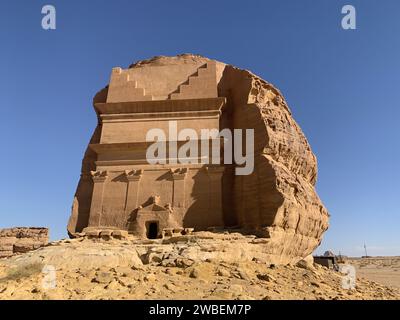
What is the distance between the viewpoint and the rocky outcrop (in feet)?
66.9

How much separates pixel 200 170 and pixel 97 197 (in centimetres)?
526

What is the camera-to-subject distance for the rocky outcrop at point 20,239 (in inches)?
803

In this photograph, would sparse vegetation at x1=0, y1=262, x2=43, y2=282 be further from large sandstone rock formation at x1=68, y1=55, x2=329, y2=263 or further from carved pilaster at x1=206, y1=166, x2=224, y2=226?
carved pilaster at x1=206, y1=166, x2=224, y2=226

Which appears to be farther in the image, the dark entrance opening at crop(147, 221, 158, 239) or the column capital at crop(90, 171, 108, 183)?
the column capital at crop(90, 171, 108, 183)

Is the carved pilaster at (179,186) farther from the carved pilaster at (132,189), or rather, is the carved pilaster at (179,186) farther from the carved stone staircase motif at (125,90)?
the carved stone staircase motif at (125,90)

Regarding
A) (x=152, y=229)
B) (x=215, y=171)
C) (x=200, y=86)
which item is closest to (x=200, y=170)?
(x=215, y=171)

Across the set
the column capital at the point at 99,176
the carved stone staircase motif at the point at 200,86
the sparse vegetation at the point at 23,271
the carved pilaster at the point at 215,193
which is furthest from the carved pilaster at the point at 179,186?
the sparse vegetation at the point at 23,271

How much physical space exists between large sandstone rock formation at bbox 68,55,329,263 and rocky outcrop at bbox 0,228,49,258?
637 cm

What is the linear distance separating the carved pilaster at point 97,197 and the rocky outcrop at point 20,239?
7138 millimetres

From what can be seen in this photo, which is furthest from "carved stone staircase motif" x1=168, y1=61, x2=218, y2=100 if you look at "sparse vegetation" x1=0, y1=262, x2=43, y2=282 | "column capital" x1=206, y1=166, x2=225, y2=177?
"sparse vegetation" x1=0, y1=262, x2=43, y2=282

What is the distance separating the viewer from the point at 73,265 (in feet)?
31.5
